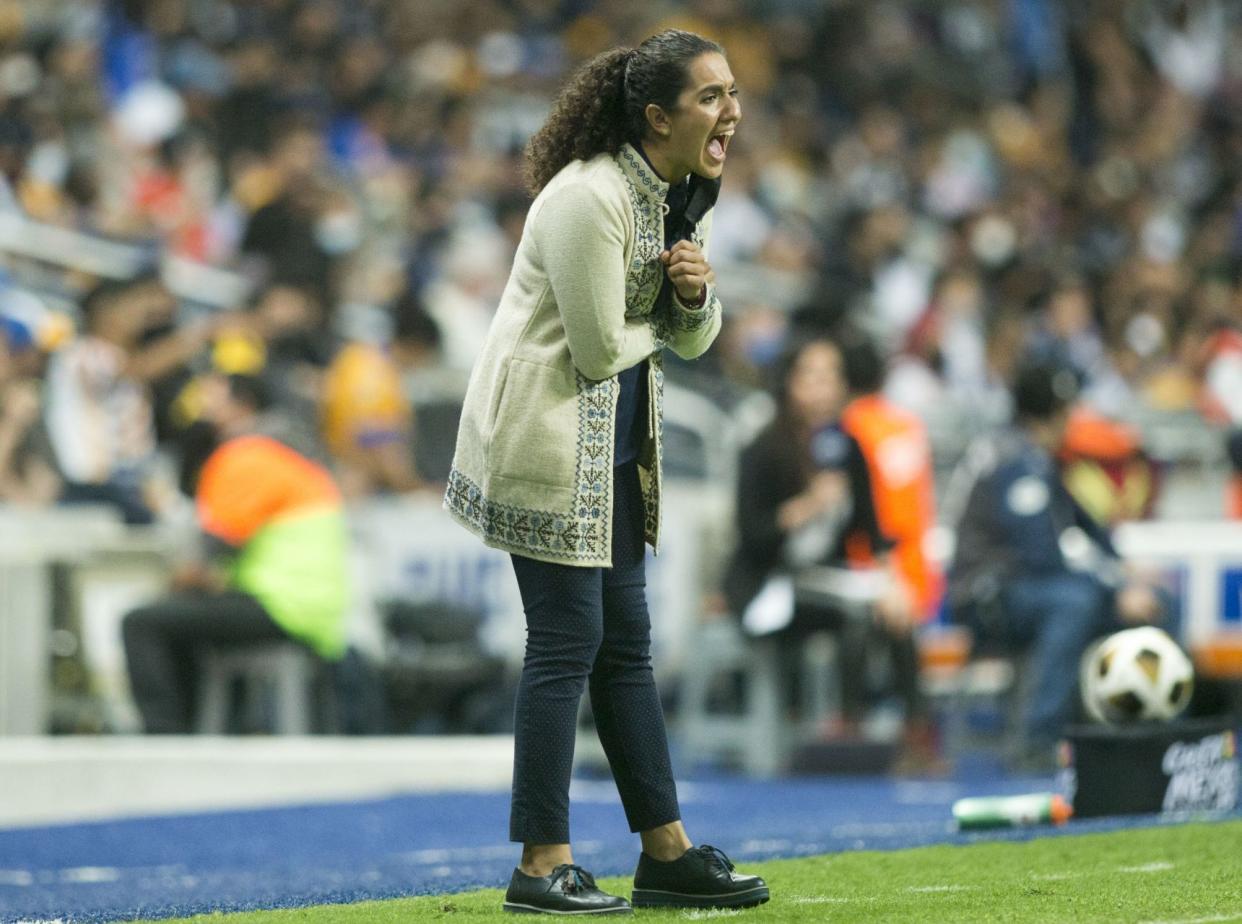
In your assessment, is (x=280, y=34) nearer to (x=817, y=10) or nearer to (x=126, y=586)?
(x=817, y=10)

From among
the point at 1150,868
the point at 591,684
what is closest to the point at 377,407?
the point at 1150,868

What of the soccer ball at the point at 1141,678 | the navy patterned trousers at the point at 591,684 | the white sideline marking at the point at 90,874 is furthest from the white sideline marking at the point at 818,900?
the soccer ball at the point at 1141,678

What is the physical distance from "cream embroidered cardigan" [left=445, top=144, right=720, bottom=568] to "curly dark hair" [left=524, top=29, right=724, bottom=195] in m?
0.05

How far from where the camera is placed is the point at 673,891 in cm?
518

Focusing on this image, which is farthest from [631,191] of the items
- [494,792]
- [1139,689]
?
[494,792]

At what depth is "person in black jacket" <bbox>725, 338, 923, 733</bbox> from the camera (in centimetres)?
1105

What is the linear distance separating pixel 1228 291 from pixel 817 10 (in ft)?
25.2

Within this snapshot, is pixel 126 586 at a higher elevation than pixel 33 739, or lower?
higher

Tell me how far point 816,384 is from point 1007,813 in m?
4.16

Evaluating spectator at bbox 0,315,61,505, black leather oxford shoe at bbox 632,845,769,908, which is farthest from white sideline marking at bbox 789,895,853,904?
spectator at bbox 0,315,61,505

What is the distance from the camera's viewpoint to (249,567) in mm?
10656

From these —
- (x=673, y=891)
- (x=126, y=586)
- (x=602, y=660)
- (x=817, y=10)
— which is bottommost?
(x=673, y=891)

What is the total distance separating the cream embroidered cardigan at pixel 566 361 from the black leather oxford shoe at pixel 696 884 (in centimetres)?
72

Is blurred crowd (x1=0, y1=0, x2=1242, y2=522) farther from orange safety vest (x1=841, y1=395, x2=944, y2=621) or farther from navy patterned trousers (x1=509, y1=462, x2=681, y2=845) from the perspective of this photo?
navy patterned trousers (x1=509, y1=462, x2=681, y2=845)
